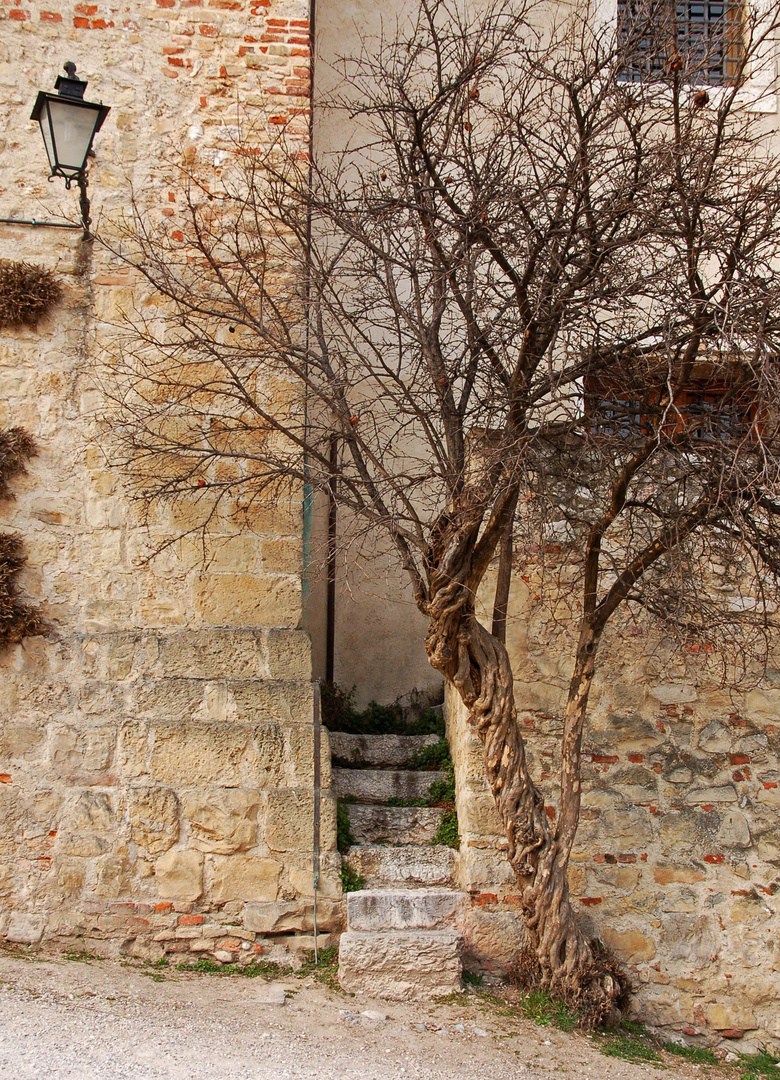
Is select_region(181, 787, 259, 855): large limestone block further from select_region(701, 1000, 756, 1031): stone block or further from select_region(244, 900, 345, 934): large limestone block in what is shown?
select_region(701, 1000, 756, 1031): stone block

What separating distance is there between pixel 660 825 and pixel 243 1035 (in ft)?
6.97

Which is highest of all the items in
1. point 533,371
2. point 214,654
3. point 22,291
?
point 22,291

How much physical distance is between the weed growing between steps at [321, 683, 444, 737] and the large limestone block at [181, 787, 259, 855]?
1.20 m

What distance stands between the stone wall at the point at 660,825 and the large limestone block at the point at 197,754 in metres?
1.08

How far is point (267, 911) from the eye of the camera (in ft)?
14.0

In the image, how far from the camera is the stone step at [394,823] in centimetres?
465

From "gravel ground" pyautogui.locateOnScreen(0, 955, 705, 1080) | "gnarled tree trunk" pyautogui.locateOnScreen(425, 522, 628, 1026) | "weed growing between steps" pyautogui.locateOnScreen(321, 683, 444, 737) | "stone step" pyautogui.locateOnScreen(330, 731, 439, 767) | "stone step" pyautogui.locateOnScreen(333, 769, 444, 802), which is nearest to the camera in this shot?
"gravel ground" pyautogui.locateOnScreen(0, 955, 705, 1080)

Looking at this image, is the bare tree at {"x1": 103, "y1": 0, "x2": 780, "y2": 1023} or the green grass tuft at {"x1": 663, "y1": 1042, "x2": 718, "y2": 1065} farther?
the green grass tuft at {"x1": 663, "y1": 1042, "x2": 718, "y2": 1065}

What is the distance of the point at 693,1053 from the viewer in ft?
13.6

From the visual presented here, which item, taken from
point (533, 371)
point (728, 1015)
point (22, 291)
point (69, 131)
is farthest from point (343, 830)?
point (69, 131)

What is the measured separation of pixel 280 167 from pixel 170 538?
1.96m

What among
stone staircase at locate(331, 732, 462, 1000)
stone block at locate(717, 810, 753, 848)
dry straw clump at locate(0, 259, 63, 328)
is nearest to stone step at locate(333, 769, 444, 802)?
stone staircase at locate(331, 732, 462, 1000)

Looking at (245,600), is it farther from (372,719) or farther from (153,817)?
(372,719)

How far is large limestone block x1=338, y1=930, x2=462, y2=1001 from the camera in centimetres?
405
